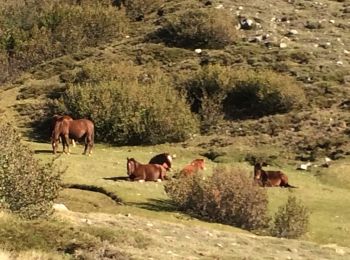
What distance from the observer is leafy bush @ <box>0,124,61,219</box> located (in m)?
16.3

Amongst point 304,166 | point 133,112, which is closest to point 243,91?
point 133,112

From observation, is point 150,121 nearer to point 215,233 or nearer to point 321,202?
point 321,202

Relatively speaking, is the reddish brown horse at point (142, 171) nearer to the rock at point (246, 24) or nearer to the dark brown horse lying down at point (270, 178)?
the dark brown horse lying down at point (270, 178)

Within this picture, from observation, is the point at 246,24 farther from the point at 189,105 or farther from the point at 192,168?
the point at 192,168

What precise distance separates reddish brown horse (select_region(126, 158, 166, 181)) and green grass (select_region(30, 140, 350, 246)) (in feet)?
1.35

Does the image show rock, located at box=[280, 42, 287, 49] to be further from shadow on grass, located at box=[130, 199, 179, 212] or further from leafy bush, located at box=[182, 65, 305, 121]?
shadow on grass, located at box=[130, 199, 179, 212]

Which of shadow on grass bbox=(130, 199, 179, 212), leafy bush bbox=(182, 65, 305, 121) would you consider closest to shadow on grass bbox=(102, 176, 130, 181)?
shadow on grass bbox=(130, 199, 179, 212)

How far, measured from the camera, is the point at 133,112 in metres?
47.2

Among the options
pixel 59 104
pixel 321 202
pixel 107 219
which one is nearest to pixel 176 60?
pixel 59 104

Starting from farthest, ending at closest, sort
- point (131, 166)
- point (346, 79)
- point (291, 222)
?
point (346, 79)
point (131, 166)
point (291, 222)

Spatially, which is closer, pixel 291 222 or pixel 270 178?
pixel 291 222

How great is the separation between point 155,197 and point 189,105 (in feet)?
81.2

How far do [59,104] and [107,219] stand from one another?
34987 millimetres

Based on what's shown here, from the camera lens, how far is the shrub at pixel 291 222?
2214 centimetres
